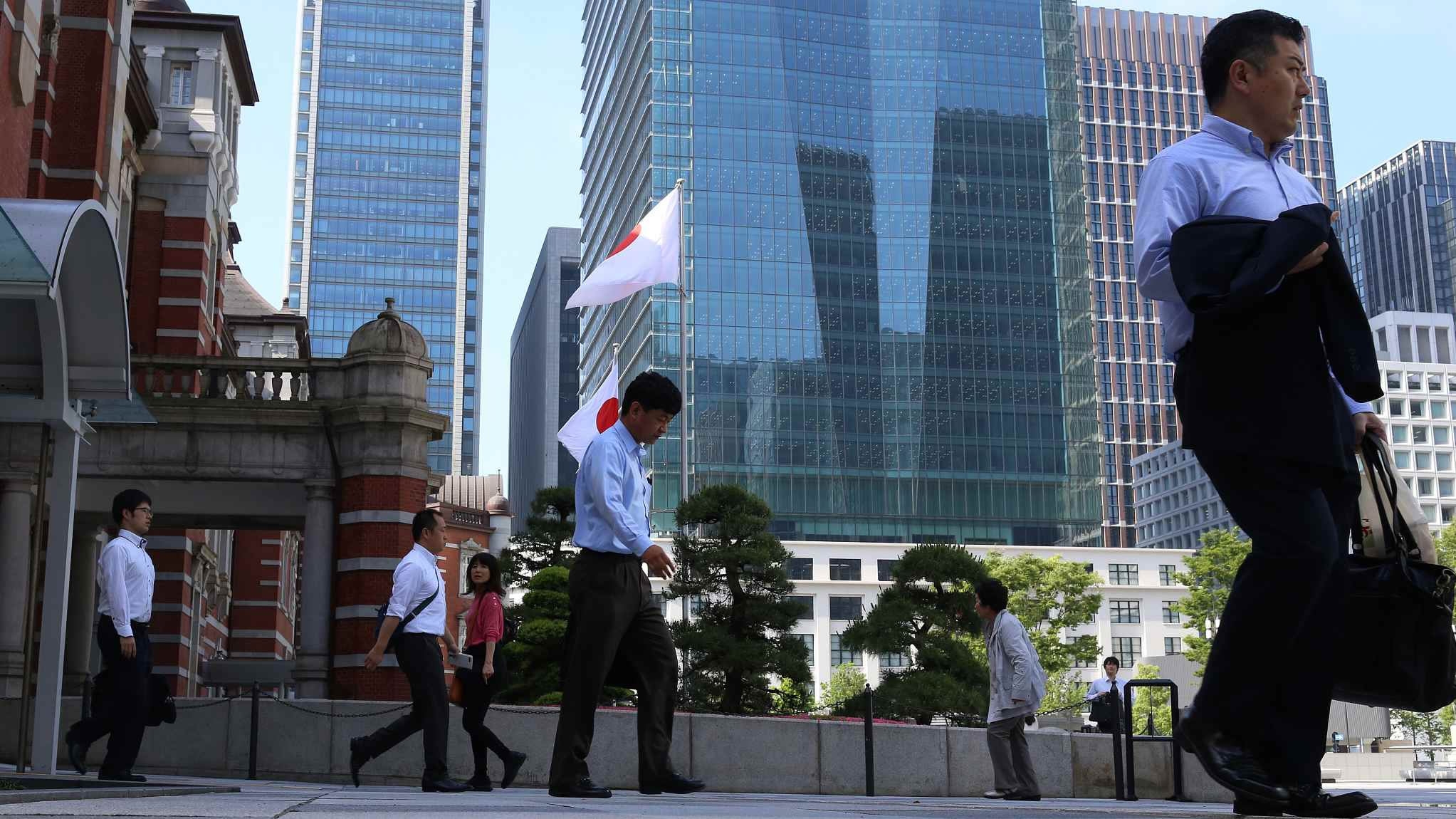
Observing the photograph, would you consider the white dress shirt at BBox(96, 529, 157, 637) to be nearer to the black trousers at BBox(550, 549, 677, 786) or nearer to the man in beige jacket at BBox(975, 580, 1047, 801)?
the black trousers at BBox(550, 549, 677, 786)

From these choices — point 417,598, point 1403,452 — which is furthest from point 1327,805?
point 1403,452

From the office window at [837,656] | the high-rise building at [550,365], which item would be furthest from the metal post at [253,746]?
the high-rise building at [550,365]

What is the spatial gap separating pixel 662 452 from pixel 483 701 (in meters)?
77.5

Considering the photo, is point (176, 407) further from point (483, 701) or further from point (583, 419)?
point (483, 701)

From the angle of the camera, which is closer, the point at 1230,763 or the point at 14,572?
the point at 1230,763

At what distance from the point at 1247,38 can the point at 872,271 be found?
91.3 m

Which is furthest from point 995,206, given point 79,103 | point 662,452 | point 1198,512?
point 79,103

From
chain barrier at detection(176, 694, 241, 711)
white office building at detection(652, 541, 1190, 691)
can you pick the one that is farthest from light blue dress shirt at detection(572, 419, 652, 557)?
white office building at detection(652, 541, 1190, 691)

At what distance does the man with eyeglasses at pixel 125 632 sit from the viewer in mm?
8531

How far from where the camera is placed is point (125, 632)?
8.54 meters

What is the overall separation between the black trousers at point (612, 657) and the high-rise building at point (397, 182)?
5340 inches

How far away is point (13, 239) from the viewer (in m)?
8.14

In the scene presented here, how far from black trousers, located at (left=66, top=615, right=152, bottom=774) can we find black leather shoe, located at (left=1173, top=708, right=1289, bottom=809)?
258 inches

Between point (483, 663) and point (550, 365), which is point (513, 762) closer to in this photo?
point (483, 663)
